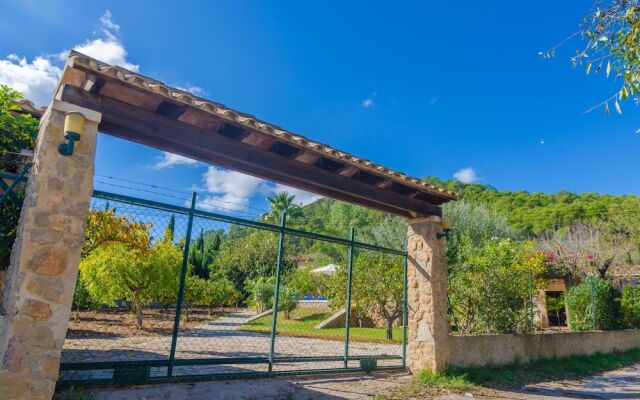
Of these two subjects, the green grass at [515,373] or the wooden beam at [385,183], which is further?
the wooden beam at [385,183]

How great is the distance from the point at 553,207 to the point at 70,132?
34.2 metres

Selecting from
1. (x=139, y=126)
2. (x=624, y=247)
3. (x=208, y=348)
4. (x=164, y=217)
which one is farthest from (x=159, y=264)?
(x=624, y=247)

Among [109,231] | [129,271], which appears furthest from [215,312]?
[109,231]

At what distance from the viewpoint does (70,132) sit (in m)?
3.53

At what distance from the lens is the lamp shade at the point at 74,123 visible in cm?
354

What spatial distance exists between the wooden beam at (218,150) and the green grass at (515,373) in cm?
274

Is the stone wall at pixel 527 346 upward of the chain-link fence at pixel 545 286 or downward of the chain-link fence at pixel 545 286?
downward

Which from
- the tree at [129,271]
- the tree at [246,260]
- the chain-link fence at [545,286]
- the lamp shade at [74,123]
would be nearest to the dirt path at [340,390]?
the chain-link fence at [545,286]

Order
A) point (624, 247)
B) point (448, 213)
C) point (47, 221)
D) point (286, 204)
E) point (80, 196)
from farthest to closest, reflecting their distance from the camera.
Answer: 1. point (286, 204)
2. point (448, 213)
3. point (624, 247)
4. point (80, 196)
5. point (47, 221)

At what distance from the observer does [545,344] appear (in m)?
8.98

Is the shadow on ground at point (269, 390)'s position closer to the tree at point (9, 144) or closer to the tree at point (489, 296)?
the tree at point (9, 144)

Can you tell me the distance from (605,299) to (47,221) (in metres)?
14.1

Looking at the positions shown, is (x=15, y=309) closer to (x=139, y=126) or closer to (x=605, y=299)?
(x=139, y=126)

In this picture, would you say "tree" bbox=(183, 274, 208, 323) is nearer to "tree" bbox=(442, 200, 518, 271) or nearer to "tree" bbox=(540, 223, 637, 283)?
"tree" bbox=(442, 200, 518, 271)
